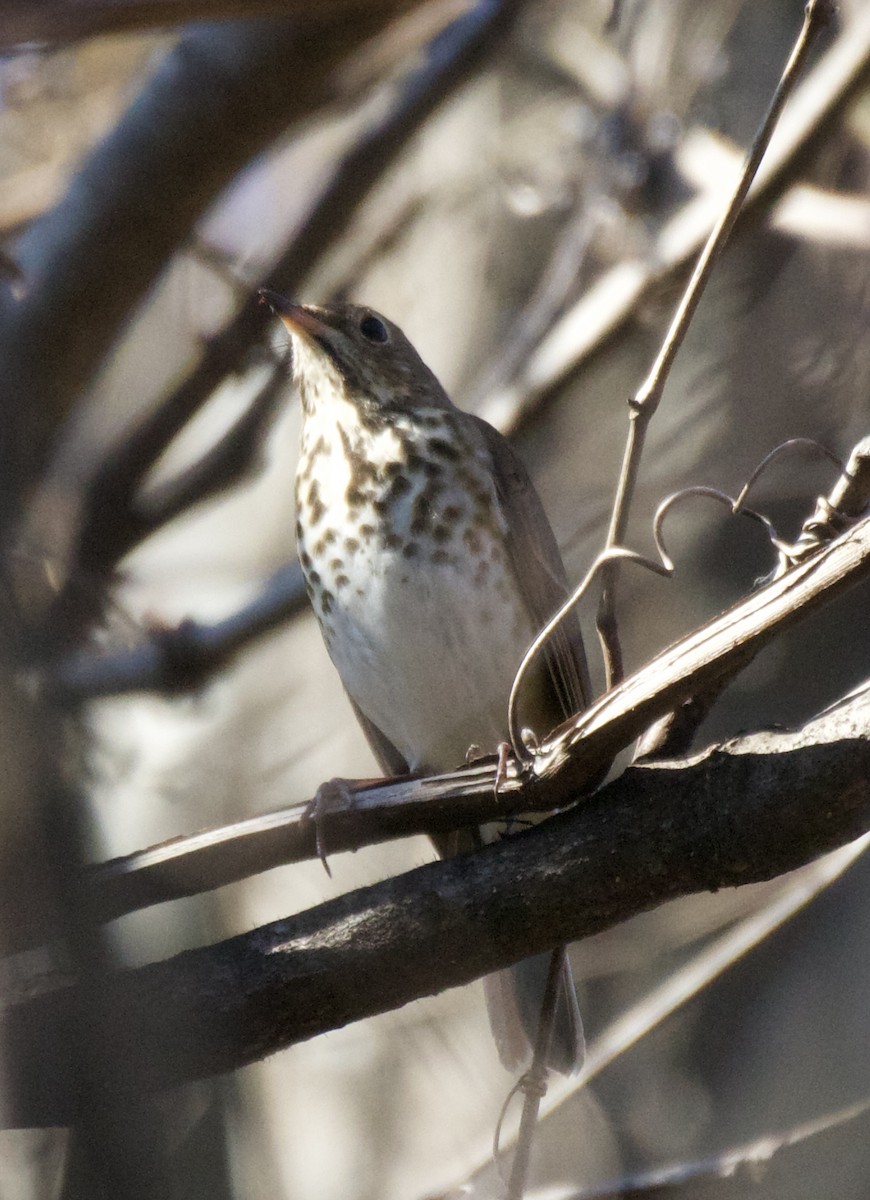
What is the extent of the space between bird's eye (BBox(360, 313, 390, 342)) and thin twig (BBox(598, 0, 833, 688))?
81.0 inches

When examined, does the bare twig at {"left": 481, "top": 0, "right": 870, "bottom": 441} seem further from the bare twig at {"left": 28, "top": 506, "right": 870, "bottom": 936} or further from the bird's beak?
the bare twig at {"left": 28, "top": 506, "right": 870, "bottom": 936}

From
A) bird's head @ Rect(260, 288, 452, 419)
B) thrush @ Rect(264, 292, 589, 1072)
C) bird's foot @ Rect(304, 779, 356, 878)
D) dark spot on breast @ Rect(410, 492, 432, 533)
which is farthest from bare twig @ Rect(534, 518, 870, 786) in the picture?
bird's head @ Rect(260, 288, 452, 419)

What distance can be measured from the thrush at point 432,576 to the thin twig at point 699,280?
1.32m

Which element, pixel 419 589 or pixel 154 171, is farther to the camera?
pixel 154 171

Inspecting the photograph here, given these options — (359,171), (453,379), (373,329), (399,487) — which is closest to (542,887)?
(399,487)

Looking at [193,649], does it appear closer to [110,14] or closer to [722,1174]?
[722,1174]

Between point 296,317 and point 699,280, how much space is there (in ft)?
7.02

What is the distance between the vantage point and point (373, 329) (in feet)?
13.6

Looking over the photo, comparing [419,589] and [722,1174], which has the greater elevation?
[419,589]

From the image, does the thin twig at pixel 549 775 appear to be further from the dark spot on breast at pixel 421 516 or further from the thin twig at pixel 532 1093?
the dark spot on breast at pixel 421 516

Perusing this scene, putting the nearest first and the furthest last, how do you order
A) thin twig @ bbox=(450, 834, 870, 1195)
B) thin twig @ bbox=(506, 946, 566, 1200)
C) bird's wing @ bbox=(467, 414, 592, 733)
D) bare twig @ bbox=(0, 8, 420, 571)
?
1. thin twig @ bbox=(506, 946, 566, 1200)
2. thin twig @ bbox=(450, 834, 870, 1195)
3. bird's wing @ bbox=(467, 414, 592, 733)
4. bare twig @ bbox=(0, 8, 420, 571)

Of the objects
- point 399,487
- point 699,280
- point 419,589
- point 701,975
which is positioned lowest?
point 701,975

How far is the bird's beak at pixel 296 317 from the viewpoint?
375 cm

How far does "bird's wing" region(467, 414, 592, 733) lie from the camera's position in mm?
3500
